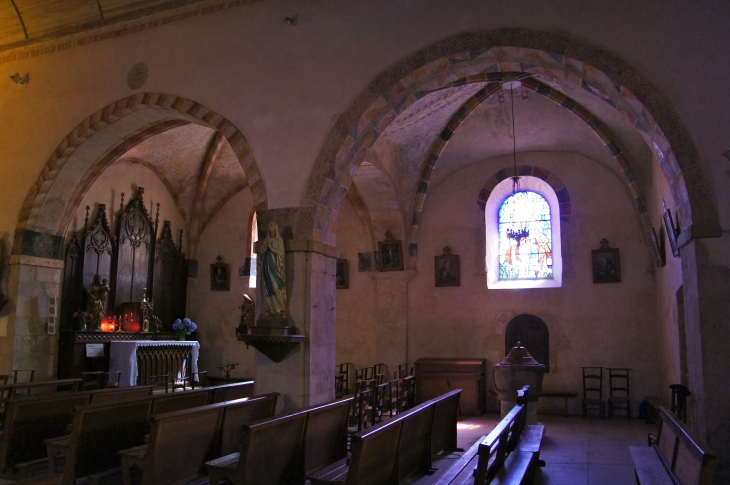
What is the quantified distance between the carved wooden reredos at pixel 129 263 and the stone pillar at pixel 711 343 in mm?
10212

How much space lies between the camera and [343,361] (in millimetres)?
13898

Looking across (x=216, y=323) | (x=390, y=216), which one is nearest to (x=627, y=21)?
(x=390, y=216)

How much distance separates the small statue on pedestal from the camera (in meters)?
11.6

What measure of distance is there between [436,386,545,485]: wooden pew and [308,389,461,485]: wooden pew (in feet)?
1.38

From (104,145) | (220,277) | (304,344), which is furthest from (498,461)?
(220,277)

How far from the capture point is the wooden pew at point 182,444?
178 inches

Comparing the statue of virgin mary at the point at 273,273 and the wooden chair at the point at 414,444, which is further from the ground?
the statue of virgin mary at the point at 273,273

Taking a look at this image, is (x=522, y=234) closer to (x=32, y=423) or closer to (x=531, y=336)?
(x=531, y=336)

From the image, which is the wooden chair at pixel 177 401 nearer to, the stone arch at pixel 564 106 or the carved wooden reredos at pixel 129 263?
the stone arch at pixel 564 106

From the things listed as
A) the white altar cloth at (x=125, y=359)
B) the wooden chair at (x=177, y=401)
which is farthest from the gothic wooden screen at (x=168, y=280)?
the wooden chair at (x=177, y=401)

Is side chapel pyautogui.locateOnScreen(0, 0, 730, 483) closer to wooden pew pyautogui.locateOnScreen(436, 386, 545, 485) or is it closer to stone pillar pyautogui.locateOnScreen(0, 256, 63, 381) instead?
stone pillar pyautogui.locateOnScreen(0, 256, 63, 381)

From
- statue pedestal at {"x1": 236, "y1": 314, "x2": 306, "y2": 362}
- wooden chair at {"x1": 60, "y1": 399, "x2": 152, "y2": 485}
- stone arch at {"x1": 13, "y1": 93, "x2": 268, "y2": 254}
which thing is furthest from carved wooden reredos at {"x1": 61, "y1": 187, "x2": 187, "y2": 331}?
wooden chair at {"x1": 60, "y1": 399, "x2": 152, "y2": 485}

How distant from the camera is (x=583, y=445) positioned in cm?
855

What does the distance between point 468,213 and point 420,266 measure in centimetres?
151
